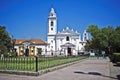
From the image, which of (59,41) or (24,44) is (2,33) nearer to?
(24,44)

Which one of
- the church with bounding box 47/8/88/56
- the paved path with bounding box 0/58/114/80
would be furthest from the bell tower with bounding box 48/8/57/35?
the paved path with bounding box 0/58/114/80

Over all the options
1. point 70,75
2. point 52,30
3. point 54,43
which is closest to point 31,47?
point 54,43

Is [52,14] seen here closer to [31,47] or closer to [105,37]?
[31,47]

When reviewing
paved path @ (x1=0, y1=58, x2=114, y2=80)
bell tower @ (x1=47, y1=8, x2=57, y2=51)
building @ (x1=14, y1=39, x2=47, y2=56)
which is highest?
bell tower @ (x1=47, y1=8, x2=57, y2=51)

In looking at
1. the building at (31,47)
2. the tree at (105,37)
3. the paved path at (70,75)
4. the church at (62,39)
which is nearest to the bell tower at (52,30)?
the church at (62,39)

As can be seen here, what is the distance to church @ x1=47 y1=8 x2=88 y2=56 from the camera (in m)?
95.3

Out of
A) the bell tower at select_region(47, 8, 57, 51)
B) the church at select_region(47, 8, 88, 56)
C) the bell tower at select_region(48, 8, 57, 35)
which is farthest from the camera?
the bell tower at select_region(48, 8, 57, 35)

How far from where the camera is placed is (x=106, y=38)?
6681cm

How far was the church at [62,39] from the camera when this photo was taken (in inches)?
3752

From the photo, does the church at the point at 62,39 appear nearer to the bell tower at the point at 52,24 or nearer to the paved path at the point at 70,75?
the bell tower at the point at 52,24

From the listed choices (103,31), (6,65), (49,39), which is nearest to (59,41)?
(49,39)

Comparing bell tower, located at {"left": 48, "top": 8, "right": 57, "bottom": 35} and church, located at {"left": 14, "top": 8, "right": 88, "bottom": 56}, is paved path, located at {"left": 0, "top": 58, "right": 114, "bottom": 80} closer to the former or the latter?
church, located at {"left": 14, "top": 8, "right": 88, "bottom": 56}

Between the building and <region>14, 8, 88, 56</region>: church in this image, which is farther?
<region>14, 8, 88, 56</region>: church

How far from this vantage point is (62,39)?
98.2 m
